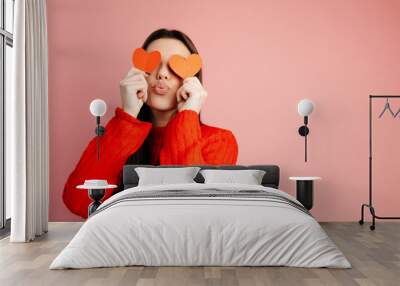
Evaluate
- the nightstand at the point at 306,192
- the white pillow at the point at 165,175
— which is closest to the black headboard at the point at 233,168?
the white pillow at the point at 165,175

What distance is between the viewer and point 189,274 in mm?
4008

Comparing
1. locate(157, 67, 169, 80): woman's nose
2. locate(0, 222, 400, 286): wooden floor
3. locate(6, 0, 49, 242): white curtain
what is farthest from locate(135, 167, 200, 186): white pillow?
locate(0, 222, 400, 286): wooden floor

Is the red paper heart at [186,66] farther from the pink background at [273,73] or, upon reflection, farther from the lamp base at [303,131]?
the lamp base at [303,131]

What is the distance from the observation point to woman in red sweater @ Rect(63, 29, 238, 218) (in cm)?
686

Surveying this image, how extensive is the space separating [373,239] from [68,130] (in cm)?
390

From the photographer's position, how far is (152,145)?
6.86 m

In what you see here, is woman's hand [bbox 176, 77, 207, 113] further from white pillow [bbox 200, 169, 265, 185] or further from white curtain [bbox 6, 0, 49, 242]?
white curtain [bbox 6, 0, 49, 242]

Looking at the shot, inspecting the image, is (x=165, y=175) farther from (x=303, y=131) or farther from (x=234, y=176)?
(x=303, y=131)

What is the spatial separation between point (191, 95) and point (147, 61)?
711 millimetres

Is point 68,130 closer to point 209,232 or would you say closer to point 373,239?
point 209,232

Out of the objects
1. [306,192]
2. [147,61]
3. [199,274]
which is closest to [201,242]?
[199,274]

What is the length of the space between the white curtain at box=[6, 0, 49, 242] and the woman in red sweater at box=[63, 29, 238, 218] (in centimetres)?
84

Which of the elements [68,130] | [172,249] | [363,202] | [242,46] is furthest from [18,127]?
[363,202]

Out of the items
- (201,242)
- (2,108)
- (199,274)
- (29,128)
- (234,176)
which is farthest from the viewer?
(234,176)
